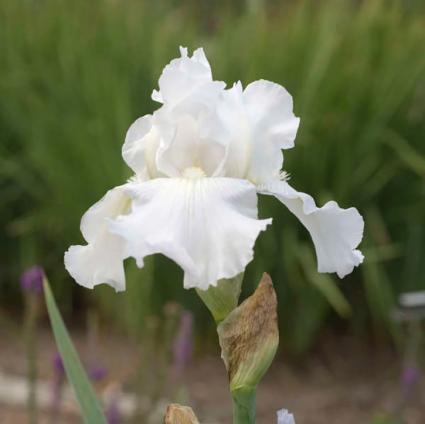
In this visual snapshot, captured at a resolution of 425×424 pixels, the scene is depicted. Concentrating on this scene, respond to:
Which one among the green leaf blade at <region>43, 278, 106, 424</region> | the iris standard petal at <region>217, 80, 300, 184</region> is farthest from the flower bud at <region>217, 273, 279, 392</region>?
the green leaf blade at <region>43, 278, 106, 424</region>

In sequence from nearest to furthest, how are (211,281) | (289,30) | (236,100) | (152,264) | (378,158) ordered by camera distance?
(211,281)
(236,100)
(152,264)
(378,158)
(289,30)

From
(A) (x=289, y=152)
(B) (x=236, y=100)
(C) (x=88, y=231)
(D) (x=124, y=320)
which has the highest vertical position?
(A) (x=289, y=152)

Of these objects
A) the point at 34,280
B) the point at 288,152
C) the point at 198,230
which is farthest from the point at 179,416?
the point at 288,152

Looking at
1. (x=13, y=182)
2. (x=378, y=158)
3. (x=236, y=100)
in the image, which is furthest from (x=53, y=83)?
(x=236, y=100)

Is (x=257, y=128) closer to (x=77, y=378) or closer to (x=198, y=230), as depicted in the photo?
(x=198, y=230)

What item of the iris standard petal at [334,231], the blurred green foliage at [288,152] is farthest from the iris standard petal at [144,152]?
the blurred green foliage at [288,152]

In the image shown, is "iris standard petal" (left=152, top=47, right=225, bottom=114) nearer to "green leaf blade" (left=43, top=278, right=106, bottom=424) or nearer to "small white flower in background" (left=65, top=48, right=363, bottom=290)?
"small white flower in background" (left=65, top=48, right=363, bottom=290)

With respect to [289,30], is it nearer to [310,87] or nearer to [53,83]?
[310,87]

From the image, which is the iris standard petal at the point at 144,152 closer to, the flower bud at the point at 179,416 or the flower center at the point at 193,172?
the flower center at the point at 193,172
